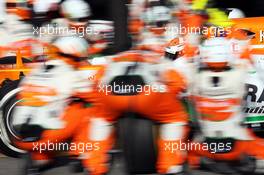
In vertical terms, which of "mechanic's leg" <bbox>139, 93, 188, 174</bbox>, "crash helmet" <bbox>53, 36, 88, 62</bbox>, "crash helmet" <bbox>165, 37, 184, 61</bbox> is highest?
"crash helmet" <bbox>53, 36, 88, 62</bbox>

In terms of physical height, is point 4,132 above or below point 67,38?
below

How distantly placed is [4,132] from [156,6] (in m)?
2.05

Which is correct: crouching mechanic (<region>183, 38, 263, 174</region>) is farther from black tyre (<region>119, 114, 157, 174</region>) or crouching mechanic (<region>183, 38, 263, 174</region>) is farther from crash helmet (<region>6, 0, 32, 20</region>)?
crash helmet (<region>6, 0, 32, 20</region>)

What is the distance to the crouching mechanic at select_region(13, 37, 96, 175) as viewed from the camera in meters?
5.25

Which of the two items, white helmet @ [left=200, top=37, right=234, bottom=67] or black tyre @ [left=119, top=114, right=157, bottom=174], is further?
white helmet @ [left=200, top=37, right=234, bottom=67]

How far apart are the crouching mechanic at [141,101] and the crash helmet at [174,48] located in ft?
4.43

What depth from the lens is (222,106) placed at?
5.32 m

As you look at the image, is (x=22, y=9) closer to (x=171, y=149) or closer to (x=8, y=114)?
(x=8, y=114)

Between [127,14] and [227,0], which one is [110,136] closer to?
[127,14]

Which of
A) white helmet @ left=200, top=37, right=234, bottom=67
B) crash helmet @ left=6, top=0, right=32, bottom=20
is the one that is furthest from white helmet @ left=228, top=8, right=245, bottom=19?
crash helmet @ left=6, top=0, right=32, bottom=20

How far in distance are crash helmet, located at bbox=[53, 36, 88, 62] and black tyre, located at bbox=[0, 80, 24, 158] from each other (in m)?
1.18

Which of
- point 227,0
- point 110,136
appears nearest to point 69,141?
point 110,136

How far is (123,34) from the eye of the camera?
191 inches

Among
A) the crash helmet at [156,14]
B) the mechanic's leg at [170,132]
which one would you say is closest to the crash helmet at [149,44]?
the crash helmet at [156,14]
